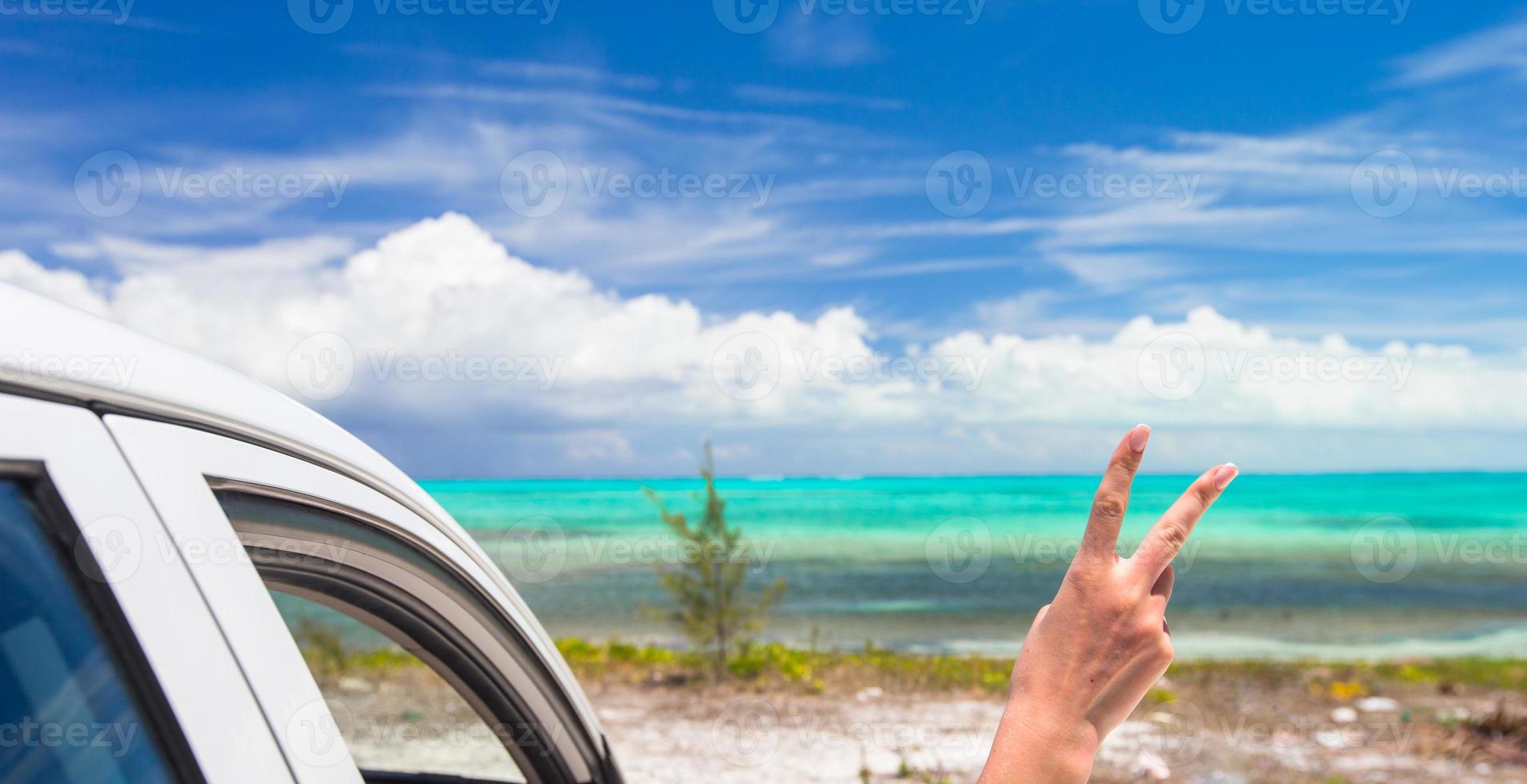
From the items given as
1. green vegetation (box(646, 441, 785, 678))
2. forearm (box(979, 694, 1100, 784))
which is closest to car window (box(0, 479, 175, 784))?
forearm (box(979, 694, 1100, 784))

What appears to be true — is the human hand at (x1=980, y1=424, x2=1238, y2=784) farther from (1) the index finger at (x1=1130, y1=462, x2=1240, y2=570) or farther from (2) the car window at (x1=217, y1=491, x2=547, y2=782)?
(2) the car window at (x1=217, y1=491, x2=547, y2=782)

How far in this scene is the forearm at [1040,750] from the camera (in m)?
1.06

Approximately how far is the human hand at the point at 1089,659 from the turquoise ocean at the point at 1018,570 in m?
7.89

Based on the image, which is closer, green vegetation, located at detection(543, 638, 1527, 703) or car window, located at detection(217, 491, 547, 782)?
car window, located at detection(217, 491, 547, 782)

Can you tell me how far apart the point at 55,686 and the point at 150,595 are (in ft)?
0.28

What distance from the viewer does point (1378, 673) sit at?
30.0ft

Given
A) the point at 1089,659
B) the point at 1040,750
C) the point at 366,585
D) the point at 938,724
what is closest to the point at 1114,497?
the point at 1089,659

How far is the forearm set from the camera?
106 centimetres

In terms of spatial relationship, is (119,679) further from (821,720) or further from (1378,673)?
(1378,673)

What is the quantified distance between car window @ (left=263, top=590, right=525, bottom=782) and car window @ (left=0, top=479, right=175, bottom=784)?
20.9 ft

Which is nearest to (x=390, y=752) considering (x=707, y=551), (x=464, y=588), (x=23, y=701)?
(x=707, y=551)

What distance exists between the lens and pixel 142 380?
756 mm

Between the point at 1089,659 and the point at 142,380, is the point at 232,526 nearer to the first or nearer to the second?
the point at 142,380

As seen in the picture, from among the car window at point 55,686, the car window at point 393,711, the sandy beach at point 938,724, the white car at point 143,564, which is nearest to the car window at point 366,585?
the white car at point 143,564
